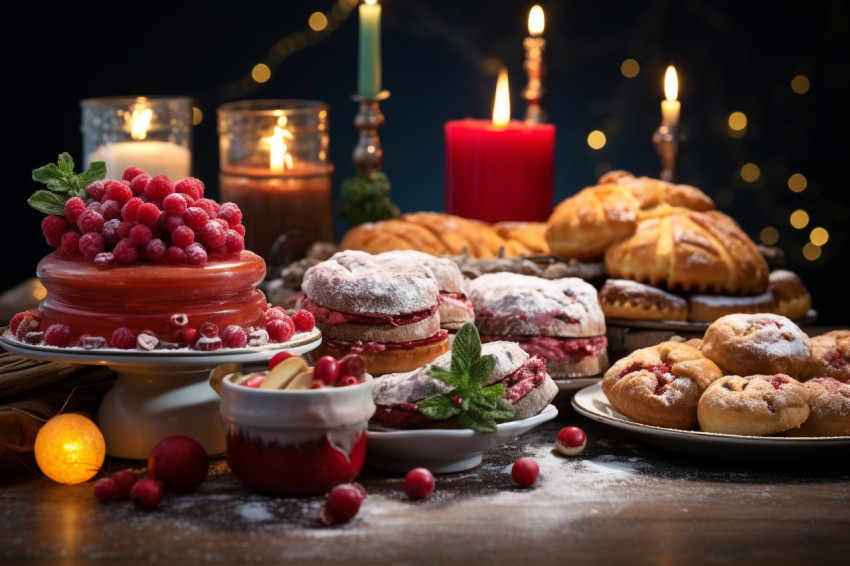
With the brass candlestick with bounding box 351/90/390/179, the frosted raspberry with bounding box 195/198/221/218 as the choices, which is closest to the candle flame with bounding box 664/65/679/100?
the brass candlestick with bounding box 351/90/390/179

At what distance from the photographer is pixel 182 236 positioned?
2098 mm

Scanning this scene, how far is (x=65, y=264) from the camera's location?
213 centimetres

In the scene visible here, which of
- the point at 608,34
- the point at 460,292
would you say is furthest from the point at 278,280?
the point at 608,34

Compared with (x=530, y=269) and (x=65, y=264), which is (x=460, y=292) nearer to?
(x=530, y=269)

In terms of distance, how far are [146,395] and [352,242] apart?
1.06m

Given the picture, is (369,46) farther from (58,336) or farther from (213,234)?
(58,336)

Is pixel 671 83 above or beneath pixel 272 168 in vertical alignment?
above

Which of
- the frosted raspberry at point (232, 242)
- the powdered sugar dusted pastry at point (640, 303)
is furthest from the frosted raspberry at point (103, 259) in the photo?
the powdered sugar dusted pastry at point (640, 303)

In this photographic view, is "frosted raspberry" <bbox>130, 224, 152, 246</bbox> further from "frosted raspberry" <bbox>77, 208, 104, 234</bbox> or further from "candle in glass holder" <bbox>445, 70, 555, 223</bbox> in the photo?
"candle in glass holder" <bbox>445, 70, 555, 223</bbox>

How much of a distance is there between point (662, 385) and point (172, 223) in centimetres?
102

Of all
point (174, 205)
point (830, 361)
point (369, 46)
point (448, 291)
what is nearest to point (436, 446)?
point (448, 291)

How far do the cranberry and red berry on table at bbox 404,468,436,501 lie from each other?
37 centimetres

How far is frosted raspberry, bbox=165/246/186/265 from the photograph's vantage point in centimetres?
209

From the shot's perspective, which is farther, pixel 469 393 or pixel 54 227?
pixel 54 227
